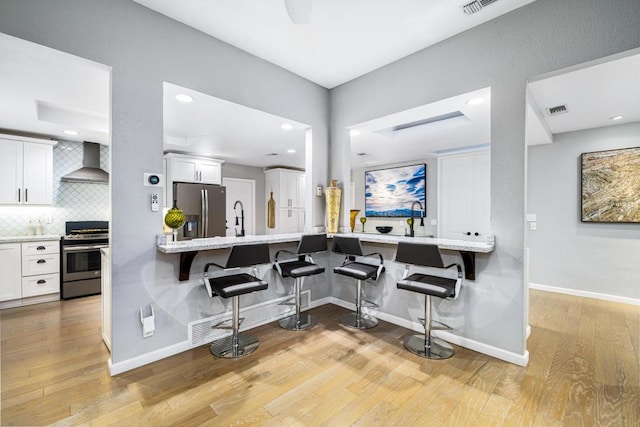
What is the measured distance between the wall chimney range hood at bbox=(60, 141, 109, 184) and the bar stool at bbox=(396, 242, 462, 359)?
4.75 metres

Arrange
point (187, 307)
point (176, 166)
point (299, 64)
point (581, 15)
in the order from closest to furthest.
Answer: point (581, 15) < point (187, 307) < point (299, 64) < point (176, 166)

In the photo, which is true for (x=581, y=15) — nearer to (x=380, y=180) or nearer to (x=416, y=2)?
(x=416, y=2)

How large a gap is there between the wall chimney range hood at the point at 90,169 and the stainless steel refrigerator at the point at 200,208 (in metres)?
1.12

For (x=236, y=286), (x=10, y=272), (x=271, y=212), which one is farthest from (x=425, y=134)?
(x=10, y=272)

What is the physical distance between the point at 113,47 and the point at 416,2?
91.1 inches


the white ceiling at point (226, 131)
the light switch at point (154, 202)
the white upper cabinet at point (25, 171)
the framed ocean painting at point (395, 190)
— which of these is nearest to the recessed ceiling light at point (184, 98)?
the white ceiling at point (226, 131)

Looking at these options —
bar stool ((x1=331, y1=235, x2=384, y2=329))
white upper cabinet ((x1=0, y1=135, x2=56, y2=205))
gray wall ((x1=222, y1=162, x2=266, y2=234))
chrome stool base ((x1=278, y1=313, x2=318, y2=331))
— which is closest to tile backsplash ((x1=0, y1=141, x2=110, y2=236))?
white upper cabinet ((x1=0, y1=135, x2=56, y2=205))

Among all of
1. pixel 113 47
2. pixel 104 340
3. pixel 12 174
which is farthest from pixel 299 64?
pixel 12 174

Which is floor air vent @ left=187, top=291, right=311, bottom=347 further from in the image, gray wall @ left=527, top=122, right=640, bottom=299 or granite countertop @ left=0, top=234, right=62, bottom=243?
gray wall @ left=527, top=122, right=640, bottom=299

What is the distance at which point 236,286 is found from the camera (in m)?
2.39

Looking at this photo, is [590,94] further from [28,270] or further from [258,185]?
[28,270]

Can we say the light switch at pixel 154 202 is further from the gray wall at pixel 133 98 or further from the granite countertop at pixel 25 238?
the granite countertop at pixel 25 238

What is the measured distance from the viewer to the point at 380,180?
6.82m

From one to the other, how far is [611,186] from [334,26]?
14.3 ft
